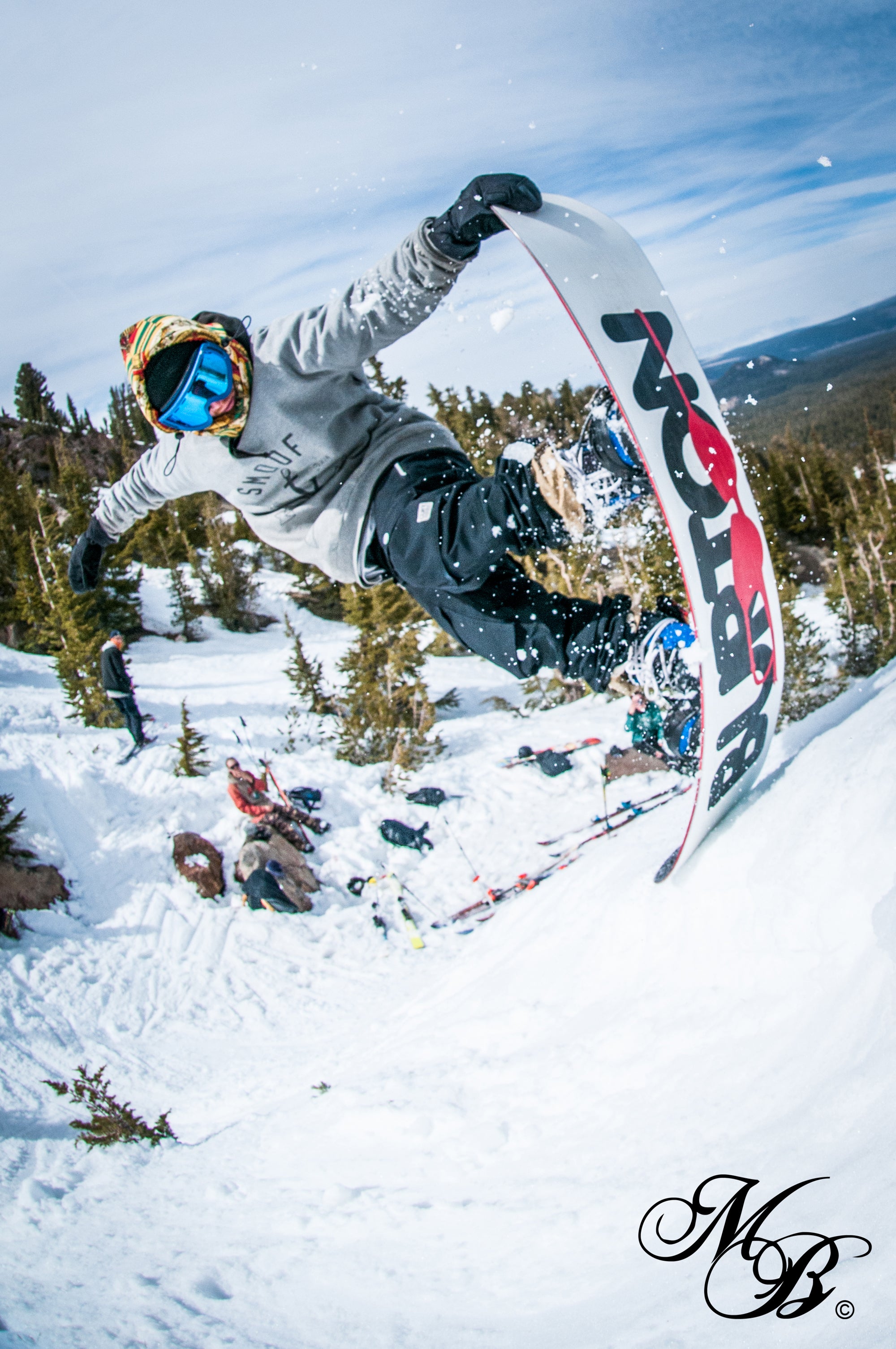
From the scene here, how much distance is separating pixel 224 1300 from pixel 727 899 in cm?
196

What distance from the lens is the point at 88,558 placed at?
3.78 m

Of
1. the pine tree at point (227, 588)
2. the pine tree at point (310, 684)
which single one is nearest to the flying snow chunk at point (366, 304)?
the pine tree at point (310, 684)

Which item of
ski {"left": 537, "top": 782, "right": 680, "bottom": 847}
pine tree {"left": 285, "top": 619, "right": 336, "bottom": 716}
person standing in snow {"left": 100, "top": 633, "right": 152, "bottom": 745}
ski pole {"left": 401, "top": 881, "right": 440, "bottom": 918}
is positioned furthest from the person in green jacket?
pine tree {"left": 285, "top": 619, "right": 336, "bottom": 716}

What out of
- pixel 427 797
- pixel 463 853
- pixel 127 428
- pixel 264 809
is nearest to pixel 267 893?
pixel 264 809

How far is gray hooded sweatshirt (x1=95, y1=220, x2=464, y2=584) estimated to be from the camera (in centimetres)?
231

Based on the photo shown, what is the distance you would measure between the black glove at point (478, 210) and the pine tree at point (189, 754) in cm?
819

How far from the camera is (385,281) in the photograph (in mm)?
2234

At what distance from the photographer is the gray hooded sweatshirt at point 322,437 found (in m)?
2.31

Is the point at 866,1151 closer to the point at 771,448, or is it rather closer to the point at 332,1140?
the point at 332,1140

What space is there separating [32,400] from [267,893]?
4142cm

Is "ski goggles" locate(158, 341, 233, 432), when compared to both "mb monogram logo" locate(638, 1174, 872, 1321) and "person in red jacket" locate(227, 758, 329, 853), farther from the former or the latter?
"person in red jacket" locate(227, 758, 329, 853)

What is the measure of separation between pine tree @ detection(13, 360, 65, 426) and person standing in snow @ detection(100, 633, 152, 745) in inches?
1342

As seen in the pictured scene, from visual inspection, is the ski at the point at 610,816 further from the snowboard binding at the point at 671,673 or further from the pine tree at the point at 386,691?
the snowboard binding at the point at 671,673

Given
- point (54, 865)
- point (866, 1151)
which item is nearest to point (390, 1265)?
point (866, 1151)
